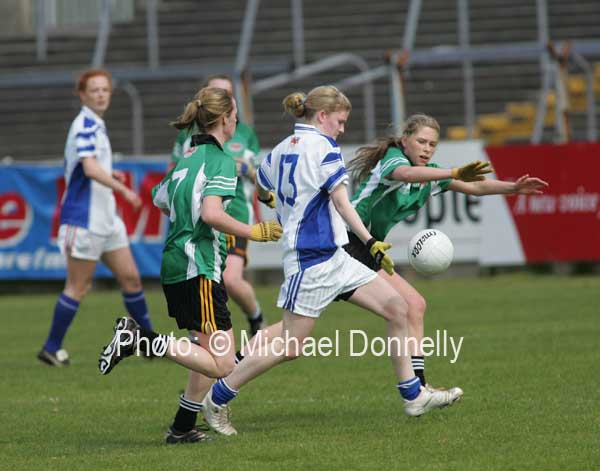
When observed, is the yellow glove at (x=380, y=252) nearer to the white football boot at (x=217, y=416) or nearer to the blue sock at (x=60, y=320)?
the white football boot at (x=217, y=416)

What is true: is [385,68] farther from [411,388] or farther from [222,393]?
[222,393]

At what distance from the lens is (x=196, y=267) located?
6.85 m

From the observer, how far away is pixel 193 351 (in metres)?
6.82

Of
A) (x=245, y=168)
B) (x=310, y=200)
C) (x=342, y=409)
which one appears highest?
(x=310, y=200)

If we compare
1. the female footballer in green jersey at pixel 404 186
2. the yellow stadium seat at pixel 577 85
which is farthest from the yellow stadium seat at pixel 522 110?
the female footballer in green jersey at pixel 404 186

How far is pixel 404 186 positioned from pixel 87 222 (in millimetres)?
3380

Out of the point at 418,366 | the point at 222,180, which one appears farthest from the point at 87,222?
the point at 222,180

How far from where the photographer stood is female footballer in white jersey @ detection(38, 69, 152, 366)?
34.2 ft

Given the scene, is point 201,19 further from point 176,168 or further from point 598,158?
point 176,168

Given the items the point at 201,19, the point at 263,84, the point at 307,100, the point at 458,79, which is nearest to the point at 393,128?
the point at 307,100

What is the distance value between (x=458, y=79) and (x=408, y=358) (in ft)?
50.6

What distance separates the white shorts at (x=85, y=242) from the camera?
10.5 metres

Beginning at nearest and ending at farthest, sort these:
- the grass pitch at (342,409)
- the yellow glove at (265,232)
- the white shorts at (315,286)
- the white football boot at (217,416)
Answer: the grass pitch at (342,409) < the yellow glove at (265,232) < the white shorts at (315,286) < the white football boot at (217,416)

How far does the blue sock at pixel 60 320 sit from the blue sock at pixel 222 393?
11.3 ft
